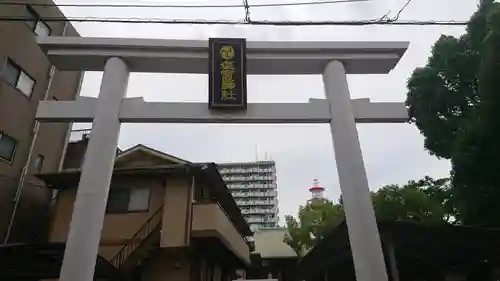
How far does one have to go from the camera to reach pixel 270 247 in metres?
25.9

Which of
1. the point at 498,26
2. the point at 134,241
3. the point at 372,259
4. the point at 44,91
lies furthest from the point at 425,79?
the point at 44,91

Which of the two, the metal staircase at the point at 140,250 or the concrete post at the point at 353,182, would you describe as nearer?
the concrete post at the point at 353,182

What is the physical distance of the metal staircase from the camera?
1150cm

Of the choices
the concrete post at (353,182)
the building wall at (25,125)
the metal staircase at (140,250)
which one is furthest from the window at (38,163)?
the concrete post at (353,182)

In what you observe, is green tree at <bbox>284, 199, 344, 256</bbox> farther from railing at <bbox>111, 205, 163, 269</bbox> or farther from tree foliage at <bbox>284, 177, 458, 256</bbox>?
railing at <bbox>111, 205, 163, 269</bbox>

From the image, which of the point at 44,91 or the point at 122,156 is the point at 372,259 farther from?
the point at 44,91

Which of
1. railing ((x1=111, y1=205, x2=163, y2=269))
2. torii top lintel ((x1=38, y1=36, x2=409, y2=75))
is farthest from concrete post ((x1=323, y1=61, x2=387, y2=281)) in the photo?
railing ((x1=111, y1=205, x2=163, y2=269))

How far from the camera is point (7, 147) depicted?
12.5m

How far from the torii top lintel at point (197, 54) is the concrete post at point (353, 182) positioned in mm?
372

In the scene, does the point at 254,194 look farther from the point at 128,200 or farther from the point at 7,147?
the point at 7,147

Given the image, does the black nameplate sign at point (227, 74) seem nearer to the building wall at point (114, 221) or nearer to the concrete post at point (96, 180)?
the concrete post at point (96, 180)

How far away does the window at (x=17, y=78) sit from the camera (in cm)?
1243

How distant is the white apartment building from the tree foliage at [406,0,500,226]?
5220 cm

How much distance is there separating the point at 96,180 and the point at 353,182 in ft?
14.3
